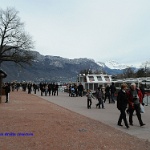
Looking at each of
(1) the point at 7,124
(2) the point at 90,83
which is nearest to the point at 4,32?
(2) the point at 90,83

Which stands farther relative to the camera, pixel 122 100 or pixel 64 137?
pixel 122 100

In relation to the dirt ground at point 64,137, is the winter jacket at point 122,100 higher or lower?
higher

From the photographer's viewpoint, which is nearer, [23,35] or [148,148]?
[148,148]

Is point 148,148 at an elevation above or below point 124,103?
below

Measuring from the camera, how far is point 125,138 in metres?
9.53

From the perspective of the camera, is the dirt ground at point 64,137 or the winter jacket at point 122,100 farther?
the winter jacket at point 122,100

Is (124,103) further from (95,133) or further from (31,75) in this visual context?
(31,75)

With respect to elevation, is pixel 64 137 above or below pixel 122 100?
below

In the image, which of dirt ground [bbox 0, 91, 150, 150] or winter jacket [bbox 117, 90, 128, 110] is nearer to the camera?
dirt ground [bbox 0, 91, 150, 150]

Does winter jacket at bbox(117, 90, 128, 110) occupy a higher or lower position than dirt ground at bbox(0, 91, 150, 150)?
higher

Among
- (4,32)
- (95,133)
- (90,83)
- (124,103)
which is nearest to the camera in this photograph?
(95,133)

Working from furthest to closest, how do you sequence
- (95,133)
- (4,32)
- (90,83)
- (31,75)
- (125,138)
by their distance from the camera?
(31,75)
(4,32)
(90,83)
(95,133)
(125,138)

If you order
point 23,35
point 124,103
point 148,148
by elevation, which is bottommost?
point 148,148

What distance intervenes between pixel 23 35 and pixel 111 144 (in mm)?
49831
